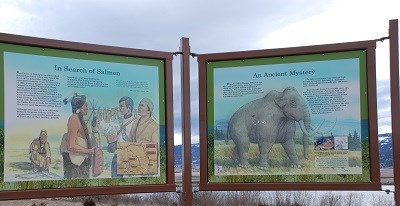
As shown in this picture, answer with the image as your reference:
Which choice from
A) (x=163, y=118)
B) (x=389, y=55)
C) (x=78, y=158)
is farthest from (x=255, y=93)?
(x=78, y=158)

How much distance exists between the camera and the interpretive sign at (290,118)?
813 centimetres

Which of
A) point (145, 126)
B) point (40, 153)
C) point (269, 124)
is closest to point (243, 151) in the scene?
point (269, 124)

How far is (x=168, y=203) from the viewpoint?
16.0 meters

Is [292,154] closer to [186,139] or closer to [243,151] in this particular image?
[243,151]

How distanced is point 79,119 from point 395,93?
4.39 metres

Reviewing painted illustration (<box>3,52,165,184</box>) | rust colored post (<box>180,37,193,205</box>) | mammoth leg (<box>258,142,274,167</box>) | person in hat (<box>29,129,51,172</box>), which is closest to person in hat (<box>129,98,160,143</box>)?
painted illustration (<box>3,52,165,184</box>)

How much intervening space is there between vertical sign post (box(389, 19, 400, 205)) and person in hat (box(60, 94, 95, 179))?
13.7ft

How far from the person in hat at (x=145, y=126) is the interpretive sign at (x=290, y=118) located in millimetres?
736

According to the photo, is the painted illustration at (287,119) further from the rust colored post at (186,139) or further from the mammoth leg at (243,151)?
the rust colored post at (186,139)

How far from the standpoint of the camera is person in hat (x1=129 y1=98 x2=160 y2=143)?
328 inches

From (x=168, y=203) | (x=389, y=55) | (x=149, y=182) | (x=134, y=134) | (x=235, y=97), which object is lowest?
(x=168, y=203)

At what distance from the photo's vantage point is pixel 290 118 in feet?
27.6

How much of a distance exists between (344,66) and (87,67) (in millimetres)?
3649

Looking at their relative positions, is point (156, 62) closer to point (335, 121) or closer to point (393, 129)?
point (335, 121)
